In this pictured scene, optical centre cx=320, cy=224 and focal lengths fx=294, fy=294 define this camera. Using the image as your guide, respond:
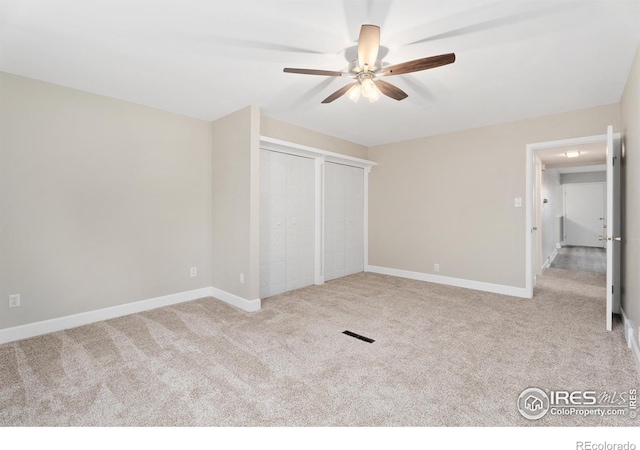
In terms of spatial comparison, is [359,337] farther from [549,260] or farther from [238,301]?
[549,260]

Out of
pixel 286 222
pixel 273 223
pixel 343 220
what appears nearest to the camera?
pixel 273 223

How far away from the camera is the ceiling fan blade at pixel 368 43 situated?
1.74 m

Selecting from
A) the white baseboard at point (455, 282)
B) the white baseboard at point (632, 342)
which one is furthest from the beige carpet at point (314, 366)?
Answer: the white baseboard at point (455, 282)

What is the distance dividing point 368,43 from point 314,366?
2.26 m

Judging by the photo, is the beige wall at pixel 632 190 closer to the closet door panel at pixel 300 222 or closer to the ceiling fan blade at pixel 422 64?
the ceiling fan blade at pixel 422 64

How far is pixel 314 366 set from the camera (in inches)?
87.0

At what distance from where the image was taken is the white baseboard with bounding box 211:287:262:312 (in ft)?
11.3

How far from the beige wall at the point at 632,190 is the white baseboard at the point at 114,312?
139 inches

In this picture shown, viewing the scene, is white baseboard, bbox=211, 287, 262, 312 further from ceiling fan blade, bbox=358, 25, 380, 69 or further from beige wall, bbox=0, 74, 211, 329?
ceiling fan blade, bbox=358, 25, 380, 69

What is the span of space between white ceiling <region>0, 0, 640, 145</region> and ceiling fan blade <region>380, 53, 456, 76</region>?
25 cm

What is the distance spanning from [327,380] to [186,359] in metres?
1.14

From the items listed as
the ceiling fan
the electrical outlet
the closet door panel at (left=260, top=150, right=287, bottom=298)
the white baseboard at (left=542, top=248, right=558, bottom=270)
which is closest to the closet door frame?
the closet door panel at (left=260, top=150, right=287, bottom=298)

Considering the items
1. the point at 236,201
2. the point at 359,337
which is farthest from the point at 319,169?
the point at 359,337
